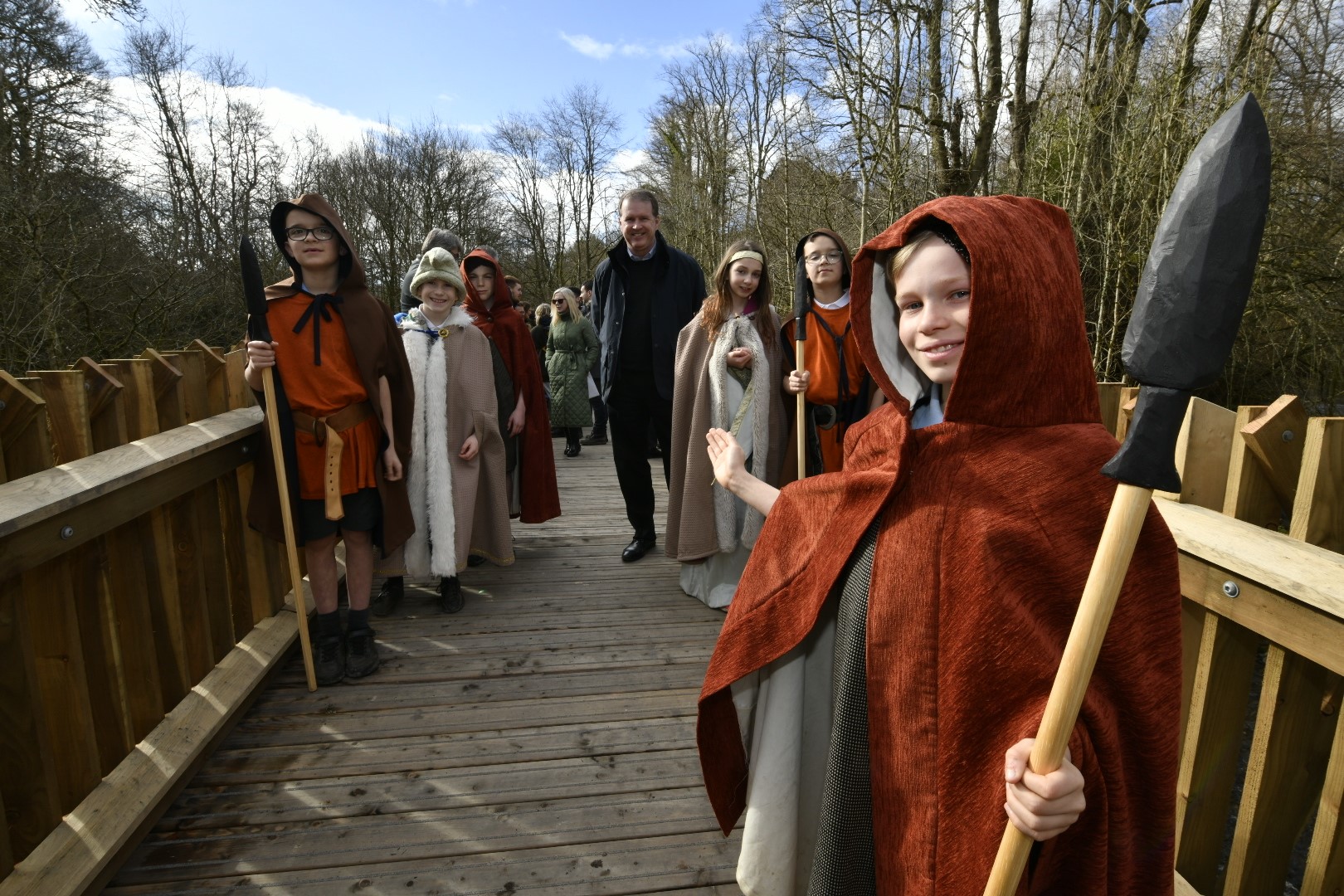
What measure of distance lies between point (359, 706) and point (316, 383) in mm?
1332

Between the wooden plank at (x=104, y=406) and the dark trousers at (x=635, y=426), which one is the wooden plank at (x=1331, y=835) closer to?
the wooden plank at (x=104, y=406)

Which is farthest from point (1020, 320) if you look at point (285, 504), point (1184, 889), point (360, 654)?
point (360, 654)

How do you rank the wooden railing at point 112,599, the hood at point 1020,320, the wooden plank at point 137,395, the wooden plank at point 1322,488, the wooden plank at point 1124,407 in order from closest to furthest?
1. the hood at point 1020,320
2. the wooden plank at point 1322,488
3. the wooden railing at point 112,599
4. the wooden plank at point 1124,407
5. the wooden plank at point 137,395

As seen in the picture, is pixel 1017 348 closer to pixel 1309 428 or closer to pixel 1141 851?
pixel 1141 851

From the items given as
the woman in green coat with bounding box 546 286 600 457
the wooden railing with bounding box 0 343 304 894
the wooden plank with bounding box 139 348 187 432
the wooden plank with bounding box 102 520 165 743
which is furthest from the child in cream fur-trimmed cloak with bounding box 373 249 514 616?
the woman in green coat with bounding box 546 286 600 457

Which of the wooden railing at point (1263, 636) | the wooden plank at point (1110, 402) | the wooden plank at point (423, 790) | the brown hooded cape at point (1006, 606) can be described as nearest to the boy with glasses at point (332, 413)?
the wooden plank at point (423, 790)

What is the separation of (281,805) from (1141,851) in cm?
240

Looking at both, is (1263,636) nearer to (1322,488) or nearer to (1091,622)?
(1322,488)

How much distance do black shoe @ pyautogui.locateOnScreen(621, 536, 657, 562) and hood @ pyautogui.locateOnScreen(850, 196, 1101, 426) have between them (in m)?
3.89

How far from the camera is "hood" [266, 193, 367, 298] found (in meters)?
2.94

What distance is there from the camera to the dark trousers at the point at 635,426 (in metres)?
4.72

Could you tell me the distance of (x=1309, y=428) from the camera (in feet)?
5.01

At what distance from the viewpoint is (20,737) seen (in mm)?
Result: 1845

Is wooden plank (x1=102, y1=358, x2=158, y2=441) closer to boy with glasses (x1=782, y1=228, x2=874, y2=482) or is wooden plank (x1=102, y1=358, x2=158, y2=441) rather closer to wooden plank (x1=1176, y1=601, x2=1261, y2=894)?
boy with glasses (x1=782, y1=228, x2=874, y2=482)
